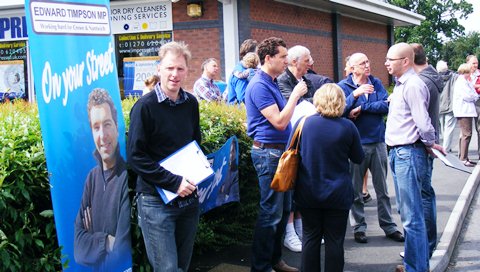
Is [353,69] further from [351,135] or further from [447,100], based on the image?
[447,100]

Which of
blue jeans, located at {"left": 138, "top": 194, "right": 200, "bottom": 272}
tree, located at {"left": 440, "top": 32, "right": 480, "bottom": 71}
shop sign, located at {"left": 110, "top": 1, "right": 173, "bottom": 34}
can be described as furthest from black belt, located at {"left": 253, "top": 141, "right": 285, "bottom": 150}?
tree, located at {"left": 440, "top": 32, "right": 480, "bottom": 71}

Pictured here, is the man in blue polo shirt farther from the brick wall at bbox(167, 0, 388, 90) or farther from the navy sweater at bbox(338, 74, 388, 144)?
the brick wall at bbox(167, 0, 388, 90)

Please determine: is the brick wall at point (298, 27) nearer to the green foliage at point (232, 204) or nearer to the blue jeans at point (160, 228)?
the green foliage at point (232, 204)

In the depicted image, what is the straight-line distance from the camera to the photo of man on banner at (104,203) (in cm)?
361

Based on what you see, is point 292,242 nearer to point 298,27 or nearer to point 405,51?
point 405,51

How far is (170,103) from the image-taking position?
365cm

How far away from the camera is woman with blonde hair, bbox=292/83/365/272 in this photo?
438 centimetres

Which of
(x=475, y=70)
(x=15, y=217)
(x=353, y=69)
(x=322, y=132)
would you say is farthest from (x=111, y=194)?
(x=475, y=70)

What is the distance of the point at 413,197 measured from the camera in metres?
4.87

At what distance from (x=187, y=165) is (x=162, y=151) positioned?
191mm

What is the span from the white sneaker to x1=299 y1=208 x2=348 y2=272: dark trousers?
1385mm

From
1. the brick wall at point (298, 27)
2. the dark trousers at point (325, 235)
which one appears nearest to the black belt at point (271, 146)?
the dark trousers at point (325, 235)

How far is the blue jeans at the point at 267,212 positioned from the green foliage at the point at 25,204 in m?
1.88

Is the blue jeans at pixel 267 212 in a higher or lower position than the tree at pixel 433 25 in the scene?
lower
